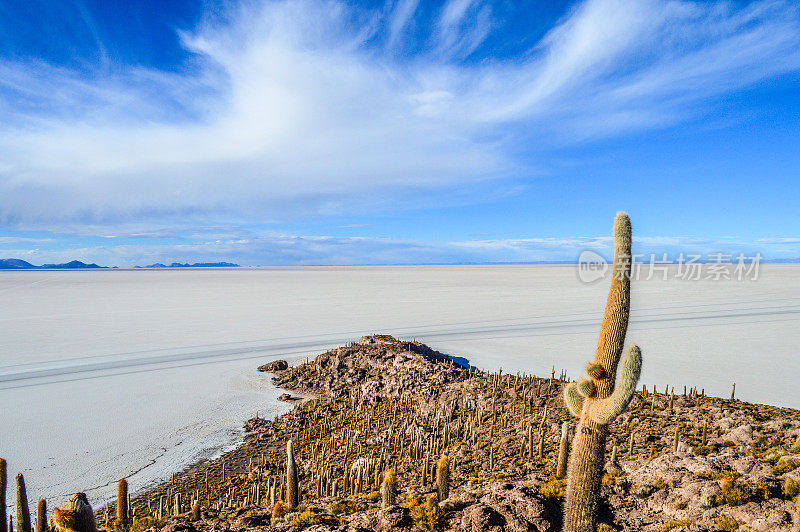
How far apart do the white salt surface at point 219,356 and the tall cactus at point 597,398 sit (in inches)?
376

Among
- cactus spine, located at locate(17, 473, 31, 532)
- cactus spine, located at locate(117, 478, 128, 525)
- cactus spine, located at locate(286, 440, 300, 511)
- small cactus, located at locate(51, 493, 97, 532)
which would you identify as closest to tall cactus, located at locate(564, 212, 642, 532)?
cactus spine, located at locate(286, 440, 300, 511)

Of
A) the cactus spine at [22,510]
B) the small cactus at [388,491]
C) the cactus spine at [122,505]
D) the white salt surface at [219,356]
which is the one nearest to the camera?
the cactus spine at [22,510]

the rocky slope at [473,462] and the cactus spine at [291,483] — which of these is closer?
the rocky slope at [473,462]

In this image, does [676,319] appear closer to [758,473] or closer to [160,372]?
[758,473]

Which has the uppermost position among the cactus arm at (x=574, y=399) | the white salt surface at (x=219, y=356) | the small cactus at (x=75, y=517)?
the cactus arm at (x=574, y=399)

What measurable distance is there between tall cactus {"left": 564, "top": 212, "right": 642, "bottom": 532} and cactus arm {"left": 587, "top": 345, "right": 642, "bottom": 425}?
15mm

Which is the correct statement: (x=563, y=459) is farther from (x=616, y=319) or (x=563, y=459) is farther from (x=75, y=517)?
(x=75, y=517)

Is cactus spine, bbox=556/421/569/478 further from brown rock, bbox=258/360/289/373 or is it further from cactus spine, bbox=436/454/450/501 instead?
brown rock, bbox=258/360/289/373

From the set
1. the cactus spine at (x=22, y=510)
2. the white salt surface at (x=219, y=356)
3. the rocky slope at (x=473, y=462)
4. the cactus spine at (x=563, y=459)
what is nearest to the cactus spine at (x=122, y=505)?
the rocky slope at (x=473, y=462)

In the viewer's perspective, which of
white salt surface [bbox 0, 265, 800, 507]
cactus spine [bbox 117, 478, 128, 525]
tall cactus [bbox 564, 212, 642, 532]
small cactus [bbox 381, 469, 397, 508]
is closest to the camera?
tall cactus [bbox 564, 212, 642, 532]

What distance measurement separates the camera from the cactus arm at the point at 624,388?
13.0 feet

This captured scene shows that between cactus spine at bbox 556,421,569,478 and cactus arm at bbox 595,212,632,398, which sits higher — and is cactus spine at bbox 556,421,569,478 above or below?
below

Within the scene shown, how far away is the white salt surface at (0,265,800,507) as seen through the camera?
1194cm

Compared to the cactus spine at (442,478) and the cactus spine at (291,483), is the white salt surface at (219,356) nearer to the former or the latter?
the cactus spine at (291,483)
